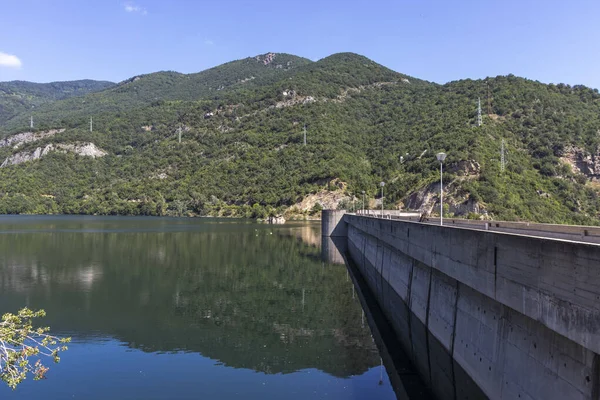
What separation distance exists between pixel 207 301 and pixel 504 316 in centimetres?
2061

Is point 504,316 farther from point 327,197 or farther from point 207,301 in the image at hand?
point 327,197

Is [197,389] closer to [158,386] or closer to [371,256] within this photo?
[158,386]

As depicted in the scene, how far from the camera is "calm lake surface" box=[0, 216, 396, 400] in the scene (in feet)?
50.5

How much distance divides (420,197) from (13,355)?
105212mm

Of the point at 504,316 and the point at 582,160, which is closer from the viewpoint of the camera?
the point at 504,316

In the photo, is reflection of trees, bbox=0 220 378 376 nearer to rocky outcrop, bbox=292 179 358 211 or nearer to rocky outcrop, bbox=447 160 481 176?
rocky outcrop, bbox=447 160 481 176

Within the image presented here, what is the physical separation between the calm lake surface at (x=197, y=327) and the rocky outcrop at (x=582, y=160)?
296 feet

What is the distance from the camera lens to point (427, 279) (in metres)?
20.1

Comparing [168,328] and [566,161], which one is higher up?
[566,161]

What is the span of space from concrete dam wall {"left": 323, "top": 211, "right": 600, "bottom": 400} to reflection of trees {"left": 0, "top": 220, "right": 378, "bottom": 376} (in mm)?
3251

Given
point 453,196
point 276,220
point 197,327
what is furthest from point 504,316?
point 276,220

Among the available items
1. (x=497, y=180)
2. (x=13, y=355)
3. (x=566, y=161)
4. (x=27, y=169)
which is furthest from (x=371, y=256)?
(x=27, y=169)

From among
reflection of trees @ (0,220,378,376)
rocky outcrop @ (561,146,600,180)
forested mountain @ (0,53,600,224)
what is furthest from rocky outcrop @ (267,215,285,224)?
rocky outcrop @ (561,146,600,180)

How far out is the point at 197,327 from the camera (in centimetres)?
2255
